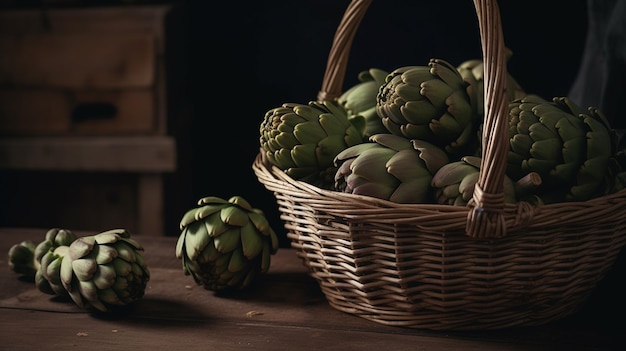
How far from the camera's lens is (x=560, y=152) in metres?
0.87

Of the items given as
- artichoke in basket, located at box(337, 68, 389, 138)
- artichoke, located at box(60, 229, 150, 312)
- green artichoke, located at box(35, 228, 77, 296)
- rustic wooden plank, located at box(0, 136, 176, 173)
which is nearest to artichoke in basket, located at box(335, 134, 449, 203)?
artichoke in basket, located at box(337, 68, 389, 138)

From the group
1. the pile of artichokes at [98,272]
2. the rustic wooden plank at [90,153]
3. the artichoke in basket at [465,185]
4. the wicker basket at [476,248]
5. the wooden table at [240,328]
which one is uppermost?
→ the artichoke in basket at [465,185]

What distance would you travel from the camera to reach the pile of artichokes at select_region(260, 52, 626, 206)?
0.85 metres

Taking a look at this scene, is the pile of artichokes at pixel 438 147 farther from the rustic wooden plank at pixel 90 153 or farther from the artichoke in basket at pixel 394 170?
the rustic wooden plank at pixel 90 153

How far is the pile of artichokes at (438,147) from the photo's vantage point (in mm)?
855

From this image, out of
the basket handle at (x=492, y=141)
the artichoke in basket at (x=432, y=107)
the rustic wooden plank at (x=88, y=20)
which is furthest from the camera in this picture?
the rustic wooden plank at (x=88, y=20)

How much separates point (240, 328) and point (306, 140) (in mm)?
242

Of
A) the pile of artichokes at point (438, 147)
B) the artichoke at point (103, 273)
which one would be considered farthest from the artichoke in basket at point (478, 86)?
the artichoke at point (103, 273)

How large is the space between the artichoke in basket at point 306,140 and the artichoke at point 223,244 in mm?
90

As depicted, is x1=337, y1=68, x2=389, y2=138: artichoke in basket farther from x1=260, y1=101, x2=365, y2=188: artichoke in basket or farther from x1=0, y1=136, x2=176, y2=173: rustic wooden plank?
x1=0, y1=136, x2=176, y2=173: rustic wooden plank

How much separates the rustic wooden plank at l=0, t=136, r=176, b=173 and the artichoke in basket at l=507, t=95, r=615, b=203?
110 centimetres

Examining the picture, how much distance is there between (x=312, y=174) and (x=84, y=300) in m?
0.32

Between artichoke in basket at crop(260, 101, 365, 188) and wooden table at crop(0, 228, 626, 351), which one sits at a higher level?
artichoke in basket at crop(260, 101, 365, 188)

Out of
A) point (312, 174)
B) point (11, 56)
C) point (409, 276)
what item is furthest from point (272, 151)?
point (11, 56)
